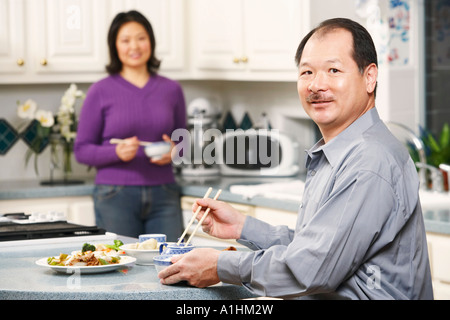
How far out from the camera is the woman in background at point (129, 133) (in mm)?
3877

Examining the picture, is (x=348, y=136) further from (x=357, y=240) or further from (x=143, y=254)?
(x=143, y=254)

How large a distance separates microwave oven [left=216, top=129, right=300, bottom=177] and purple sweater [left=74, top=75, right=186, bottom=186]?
55 cm

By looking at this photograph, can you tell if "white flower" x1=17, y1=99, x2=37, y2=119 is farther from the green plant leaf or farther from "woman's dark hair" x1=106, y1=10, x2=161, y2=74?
the green plant leaf

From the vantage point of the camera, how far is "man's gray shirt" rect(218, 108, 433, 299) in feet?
5.43

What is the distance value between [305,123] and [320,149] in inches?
103

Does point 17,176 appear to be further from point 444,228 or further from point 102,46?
point 444,228

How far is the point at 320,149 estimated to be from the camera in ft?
6.10

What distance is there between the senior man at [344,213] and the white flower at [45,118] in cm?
261

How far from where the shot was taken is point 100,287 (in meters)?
1.89

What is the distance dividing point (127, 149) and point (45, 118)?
2.63 ft

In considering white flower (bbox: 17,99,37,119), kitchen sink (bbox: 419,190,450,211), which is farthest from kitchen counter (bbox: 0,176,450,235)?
kitchen sink (bbox: 419,190,450,211)

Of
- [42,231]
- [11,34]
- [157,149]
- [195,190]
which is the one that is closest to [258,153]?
[195,190]
